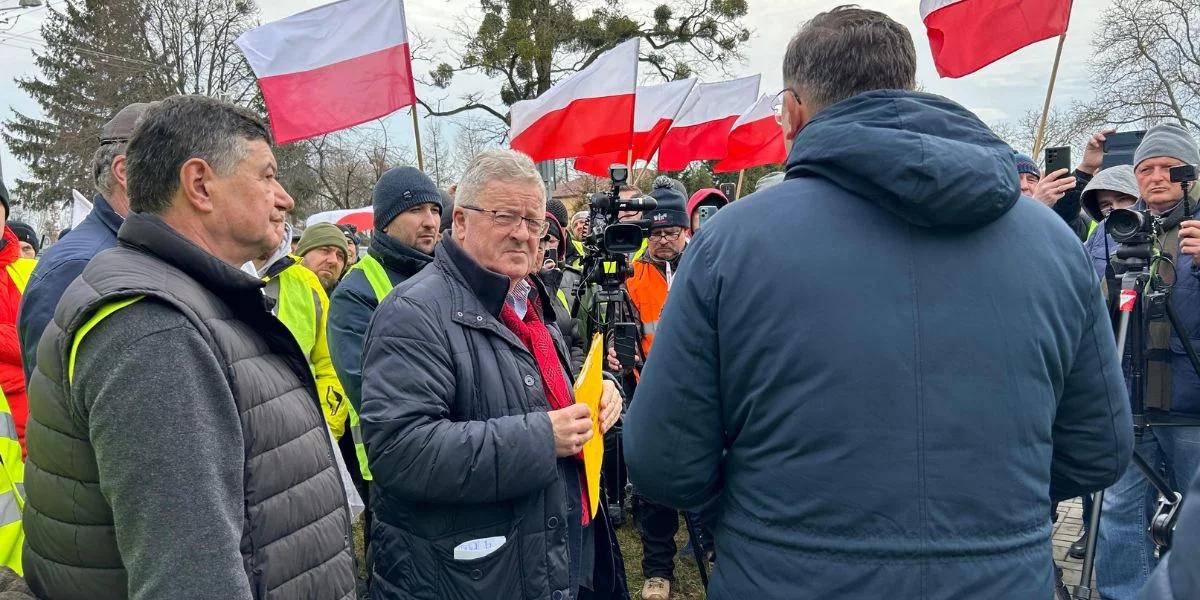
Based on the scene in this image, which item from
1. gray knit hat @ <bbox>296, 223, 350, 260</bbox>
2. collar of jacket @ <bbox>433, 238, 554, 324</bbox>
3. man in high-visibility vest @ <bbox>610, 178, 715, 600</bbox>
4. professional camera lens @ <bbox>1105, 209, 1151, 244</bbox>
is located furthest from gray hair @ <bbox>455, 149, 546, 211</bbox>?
gray knit hat @ <bbox>296, 223, 350, 260</bbox>

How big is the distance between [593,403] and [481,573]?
1.87 ft

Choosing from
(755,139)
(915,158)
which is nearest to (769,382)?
(915,158)

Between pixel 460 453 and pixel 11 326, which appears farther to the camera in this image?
pixel 11 326

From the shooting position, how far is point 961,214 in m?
1.31

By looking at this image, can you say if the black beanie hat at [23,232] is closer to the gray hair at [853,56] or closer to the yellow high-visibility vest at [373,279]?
the yellow high-visibility vest at [373,279]

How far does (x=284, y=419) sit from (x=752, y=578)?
930mm

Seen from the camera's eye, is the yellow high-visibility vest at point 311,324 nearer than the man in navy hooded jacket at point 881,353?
No

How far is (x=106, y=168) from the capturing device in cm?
241

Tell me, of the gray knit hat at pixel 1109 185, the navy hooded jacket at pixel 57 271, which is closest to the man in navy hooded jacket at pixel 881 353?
the navy hooded jacket at pixel 57 271


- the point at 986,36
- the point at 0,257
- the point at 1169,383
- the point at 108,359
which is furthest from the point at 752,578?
the point at 986,36

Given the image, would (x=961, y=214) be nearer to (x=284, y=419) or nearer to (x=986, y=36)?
(x=284, y=419)

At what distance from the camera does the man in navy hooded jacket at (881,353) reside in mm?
1318

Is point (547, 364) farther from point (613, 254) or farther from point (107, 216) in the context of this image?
point (107, 216)

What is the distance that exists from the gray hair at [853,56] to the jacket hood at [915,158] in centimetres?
7
